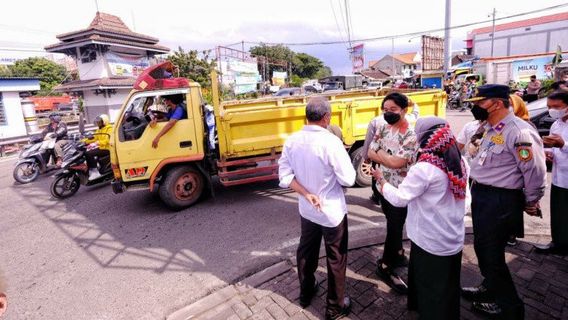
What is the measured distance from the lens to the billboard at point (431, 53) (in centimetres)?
3572

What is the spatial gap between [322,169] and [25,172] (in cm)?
819

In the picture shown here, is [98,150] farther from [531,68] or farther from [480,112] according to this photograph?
[531,68]

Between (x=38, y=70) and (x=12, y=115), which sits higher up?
(x=38, y=70)

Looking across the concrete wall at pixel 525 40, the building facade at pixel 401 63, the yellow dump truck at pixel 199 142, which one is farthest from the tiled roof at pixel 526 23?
the yellow dump truck at pixel 199 142

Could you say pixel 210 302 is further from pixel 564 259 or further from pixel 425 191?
pixel 564 259

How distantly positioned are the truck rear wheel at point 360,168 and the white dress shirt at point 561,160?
2742 millimetres

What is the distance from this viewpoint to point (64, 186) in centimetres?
643

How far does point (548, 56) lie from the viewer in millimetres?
21734

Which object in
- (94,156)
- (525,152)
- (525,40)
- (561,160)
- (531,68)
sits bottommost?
(94,156)

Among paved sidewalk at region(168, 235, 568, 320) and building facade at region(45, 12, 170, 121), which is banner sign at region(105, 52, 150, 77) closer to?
building facade at region(45, 12, 170, 121)

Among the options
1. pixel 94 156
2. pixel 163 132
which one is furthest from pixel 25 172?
pixel 163 132

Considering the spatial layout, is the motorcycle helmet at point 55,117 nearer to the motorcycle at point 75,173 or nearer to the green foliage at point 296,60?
the motorcycle at point 75,173

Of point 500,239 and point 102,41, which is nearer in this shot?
point 500,239

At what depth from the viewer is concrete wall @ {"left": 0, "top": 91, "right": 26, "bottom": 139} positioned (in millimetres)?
16531
